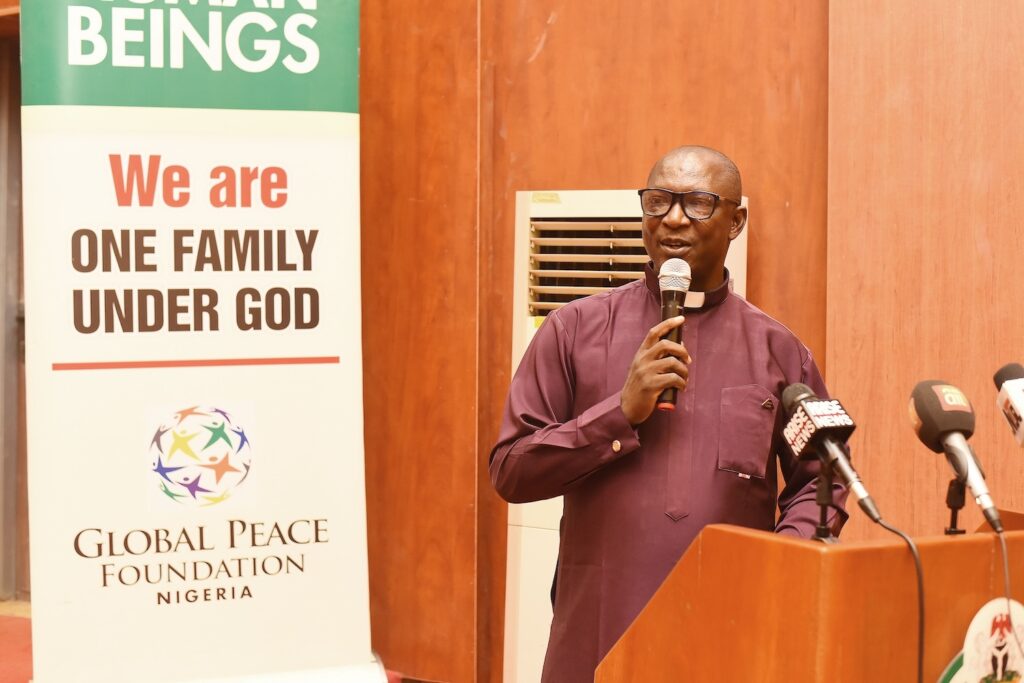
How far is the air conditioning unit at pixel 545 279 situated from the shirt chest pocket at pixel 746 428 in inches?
49.0

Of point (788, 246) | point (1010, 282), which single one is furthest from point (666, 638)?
point (788, 246)

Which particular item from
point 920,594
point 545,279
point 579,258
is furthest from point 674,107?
point 920,594

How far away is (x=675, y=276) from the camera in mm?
1802

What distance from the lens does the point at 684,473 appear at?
1817 millimetres

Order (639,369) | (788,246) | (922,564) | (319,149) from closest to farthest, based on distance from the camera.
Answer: (922,564)
(639,369)
(319,149)
(788,246)

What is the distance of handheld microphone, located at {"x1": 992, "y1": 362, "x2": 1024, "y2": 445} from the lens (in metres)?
1.38

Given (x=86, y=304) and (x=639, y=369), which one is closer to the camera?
(x=639, y=369)

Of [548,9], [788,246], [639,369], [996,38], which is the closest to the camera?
[639,369]

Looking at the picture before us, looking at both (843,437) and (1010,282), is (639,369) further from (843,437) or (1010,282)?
(1010,282)

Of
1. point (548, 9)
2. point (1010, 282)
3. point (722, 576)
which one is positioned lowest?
point (722, 576)

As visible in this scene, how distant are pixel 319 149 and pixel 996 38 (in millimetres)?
1673

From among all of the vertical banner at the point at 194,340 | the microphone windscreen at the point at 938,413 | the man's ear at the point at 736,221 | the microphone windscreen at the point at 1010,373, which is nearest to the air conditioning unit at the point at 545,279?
the vertical banner at the point at 194,340

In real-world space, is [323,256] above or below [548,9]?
below

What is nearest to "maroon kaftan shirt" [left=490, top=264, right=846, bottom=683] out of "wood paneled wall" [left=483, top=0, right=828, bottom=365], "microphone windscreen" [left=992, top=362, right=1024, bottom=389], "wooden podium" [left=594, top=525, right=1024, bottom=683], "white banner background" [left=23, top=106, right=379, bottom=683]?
"microphone windscreen" [left=992, top=362, right=1024, bottom=389]
